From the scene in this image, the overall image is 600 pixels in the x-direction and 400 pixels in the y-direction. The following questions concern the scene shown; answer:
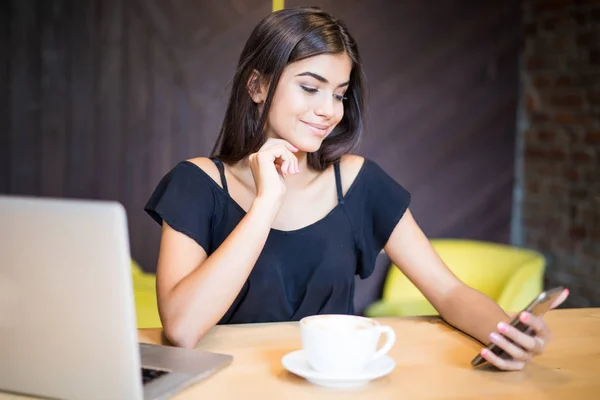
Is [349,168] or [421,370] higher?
[349,168]

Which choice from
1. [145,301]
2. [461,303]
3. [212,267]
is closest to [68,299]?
[212,267]

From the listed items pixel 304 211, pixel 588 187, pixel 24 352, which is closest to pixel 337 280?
pixel 304 211

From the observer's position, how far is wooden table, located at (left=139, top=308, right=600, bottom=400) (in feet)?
3.91

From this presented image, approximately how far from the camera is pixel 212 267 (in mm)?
1521

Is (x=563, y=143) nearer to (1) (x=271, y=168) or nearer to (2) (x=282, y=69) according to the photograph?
(2) (x=282, y=69)

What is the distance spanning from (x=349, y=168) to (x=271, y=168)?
0.43 metres

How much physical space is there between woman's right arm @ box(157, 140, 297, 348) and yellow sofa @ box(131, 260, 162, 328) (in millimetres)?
1136

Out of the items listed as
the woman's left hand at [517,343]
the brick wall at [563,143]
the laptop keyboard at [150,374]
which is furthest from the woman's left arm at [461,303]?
the brick wall at [563,143]

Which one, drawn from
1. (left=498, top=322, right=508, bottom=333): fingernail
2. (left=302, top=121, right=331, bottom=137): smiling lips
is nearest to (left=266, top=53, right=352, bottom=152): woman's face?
(left=302, top=121, right=331, bottom=137): smiling lips

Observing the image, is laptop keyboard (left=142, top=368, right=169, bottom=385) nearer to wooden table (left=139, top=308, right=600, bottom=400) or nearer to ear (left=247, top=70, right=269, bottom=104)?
wooden table (left=139, top=308, right=600, bottom=400)

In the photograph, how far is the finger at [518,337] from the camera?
4.26 ft

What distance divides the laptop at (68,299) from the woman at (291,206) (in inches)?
18.6

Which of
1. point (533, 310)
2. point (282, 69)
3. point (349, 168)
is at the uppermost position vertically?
point (282, 69)

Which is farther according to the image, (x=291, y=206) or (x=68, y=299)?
(x=291, y=206)
